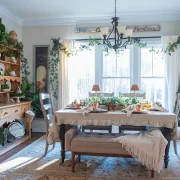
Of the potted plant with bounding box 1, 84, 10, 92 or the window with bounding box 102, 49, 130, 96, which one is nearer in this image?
the potted plant with bounding box 1, 84, 10, 92

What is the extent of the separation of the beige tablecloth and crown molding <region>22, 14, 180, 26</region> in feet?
9.69

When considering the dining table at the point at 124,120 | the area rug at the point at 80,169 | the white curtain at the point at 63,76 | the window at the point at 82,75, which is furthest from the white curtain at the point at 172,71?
the white curtain at the point at 63,76

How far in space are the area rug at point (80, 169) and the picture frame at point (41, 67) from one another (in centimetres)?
220

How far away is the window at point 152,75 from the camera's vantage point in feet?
17.1

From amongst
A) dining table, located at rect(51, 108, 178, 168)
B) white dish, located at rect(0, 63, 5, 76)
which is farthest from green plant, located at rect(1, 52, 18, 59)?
dining table, located at rect(51, 108, 178, 168)

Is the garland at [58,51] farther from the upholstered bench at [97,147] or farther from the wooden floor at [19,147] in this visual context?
the upholstered bench at [97,147]

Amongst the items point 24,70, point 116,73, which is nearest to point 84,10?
point 116,73

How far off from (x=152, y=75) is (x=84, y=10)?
2225 mm

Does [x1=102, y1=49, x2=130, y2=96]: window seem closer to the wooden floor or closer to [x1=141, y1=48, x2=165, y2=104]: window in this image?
[x1=141, y1=48, x2=165, y2=104]: window

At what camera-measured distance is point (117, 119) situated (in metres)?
3.02

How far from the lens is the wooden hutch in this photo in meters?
3.96

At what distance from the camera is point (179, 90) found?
4938 millimetres

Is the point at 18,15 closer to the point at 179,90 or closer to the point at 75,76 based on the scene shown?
the point at 75,76

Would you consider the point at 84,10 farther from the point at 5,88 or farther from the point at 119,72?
the point at 5,88
